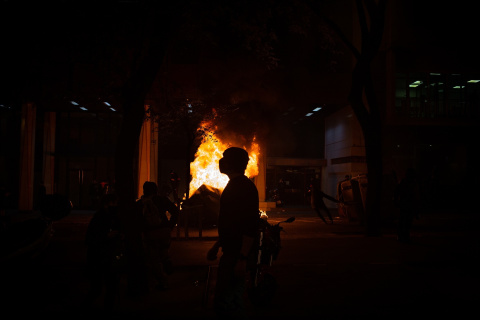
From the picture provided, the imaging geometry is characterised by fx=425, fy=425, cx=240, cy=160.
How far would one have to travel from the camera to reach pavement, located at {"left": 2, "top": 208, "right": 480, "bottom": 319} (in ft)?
17.4

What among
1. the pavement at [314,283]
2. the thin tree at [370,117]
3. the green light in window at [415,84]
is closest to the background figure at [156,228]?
the pavement at [314,283]

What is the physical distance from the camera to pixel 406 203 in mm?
10664

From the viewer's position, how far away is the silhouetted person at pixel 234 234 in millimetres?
4168

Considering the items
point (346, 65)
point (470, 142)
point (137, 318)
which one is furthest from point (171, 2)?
point (470, 142)

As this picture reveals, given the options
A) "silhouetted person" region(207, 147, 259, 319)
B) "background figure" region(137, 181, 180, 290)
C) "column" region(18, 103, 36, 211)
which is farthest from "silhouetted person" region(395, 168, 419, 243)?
"column" region(18, 103, 36, 211)

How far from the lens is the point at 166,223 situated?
632 centimetres

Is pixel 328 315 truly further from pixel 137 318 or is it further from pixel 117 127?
pixel 117 127

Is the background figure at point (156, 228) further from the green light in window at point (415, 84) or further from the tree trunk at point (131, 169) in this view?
the green light in window at point (415, 84)

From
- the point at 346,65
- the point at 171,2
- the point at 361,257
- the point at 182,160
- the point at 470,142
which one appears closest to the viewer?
the point at 171,2

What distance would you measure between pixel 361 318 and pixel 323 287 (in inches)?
59.0

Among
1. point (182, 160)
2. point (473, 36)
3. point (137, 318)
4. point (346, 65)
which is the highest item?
point (473, 36)

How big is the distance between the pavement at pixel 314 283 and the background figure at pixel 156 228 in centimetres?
38

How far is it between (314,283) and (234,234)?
10.1 feet

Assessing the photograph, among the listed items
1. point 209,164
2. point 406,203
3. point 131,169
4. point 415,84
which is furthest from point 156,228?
point 415,84
